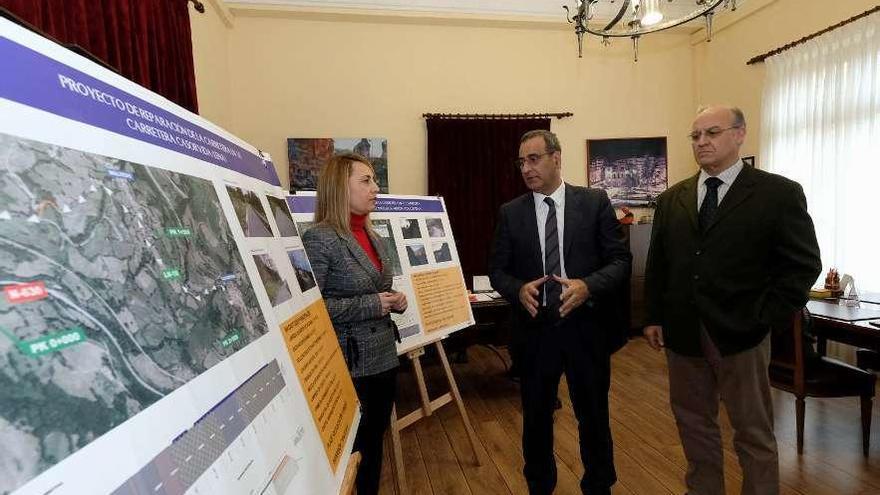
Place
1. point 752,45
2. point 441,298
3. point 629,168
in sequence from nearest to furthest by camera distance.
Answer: point 441,298 → point 752,45 → point 629,168

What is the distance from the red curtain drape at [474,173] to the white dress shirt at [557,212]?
3.51m

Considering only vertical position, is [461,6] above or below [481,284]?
above

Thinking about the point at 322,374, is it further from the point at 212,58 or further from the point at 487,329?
the point at 212,58

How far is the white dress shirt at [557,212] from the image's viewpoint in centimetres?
211

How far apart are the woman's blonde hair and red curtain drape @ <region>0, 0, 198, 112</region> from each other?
3.62 ft

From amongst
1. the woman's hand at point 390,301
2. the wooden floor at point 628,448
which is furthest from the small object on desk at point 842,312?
the woman's hand at point 390,301

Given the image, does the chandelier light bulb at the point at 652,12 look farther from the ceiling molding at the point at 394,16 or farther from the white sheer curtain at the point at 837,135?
the ceiling molding at the point at 394,16

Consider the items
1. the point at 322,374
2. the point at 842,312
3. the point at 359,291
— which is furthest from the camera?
the point at 842,312

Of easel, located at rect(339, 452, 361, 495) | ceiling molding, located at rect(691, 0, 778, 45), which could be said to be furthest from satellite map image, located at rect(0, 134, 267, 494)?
ceiling molding, located at rect(691, 0, 778, 45)

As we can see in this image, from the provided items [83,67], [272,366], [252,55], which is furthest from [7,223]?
[252,55]

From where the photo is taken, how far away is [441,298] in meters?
2.78

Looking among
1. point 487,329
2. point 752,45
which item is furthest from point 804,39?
point 487,329

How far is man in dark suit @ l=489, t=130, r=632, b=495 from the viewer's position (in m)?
2.04

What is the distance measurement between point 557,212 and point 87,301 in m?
1.89
